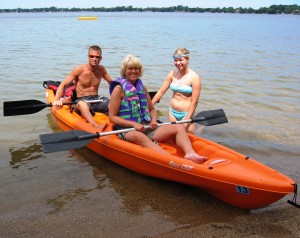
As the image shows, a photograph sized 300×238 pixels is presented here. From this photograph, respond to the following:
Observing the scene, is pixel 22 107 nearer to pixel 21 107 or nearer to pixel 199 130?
pixel 21 107

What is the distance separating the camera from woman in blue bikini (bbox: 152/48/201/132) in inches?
206

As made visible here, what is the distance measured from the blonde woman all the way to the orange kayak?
154mm

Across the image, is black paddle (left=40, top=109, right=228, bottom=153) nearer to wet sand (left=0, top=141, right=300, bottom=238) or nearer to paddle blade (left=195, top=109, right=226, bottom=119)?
wet sand (left=0, top=141, right=300, bottom=238)

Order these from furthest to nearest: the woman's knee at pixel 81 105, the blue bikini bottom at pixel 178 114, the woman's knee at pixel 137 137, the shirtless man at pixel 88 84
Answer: the shirtless man at pixel 88 84 < the woman's knee at pixel 81 105 < the blue bikini bottom at pixel 178 114 < the woman's knee at pixel 137 137

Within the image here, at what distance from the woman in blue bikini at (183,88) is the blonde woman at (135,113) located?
691 millimetres

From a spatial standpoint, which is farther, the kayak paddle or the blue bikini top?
the kayak paddle

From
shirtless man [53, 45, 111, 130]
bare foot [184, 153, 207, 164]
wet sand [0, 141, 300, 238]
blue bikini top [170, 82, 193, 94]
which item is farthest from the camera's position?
shirtless man [53, 45, 111, 130]

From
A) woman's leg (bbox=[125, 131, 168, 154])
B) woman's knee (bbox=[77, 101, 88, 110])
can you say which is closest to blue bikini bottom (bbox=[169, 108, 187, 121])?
woman's leg (bbox=[125, 131, 168, 154])

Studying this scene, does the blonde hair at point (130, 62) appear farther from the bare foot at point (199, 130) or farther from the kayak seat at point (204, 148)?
the bare foot at point (199, 130)

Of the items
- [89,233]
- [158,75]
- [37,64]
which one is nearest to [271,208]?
[89,233]

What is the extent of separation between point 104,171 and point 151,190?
2.83ft

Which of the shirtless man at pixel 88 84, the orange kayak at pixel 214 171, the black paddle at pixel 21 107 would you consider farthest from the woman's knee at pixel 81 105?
the orange kayak at pixel 214 171

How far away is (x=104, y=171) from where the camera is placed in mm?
4965

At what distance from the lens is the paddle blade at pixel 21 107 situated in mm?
6156
